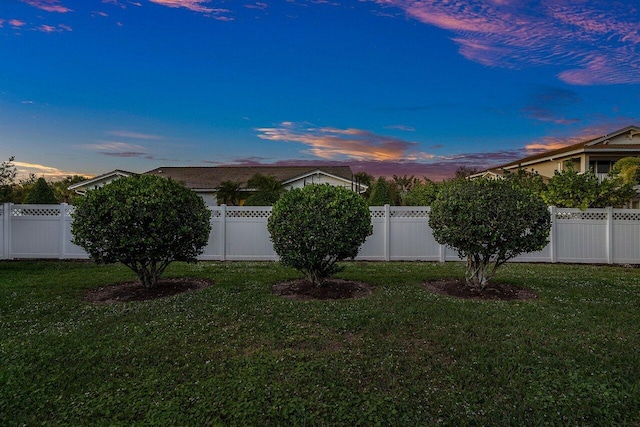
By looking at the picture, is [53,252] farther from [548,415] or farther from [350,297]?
[548,415]

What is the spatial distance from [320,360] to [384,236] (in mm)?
7709

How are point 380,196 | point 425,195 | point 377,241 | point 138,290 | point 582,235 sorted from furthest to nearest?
1. point 380,196
2. point 425,195
3. point 377,241
4. point 582,235
5. point 138,290

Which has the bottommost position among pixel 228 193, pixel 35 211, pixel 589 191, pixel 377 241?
pixel 377 241

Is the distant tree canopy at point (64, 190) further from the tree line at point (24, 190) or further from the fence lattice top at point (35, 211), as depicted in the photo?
the fence lattice top at point (35, 211)

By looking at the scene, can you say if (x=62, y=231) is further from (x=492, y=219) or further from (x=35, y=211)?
(x=492, y=219)

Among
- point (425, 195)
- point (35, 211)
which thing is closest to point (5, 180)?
point (35, 211)

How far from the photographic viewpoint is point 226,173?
2573 cm

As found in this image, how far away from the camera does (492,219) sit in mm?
6133

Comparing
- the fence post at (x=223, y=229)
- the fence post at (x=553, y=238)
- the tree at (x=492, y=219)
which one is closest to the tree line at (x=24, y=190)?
the fence post at (x=223, y=229)

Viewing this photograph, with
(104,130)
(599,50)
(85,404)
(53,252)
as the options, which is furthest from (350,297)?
(104,130)

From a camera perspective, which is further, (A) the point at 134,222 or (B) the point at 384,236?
(B) the point at 384,236

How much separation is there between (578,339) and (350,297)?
130 inches

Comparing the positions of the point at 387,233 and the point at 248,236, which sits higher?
the point at 387,233

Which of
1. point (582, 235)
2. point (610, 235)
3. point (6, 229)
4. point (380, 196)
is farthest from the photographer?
point (380, 196)
